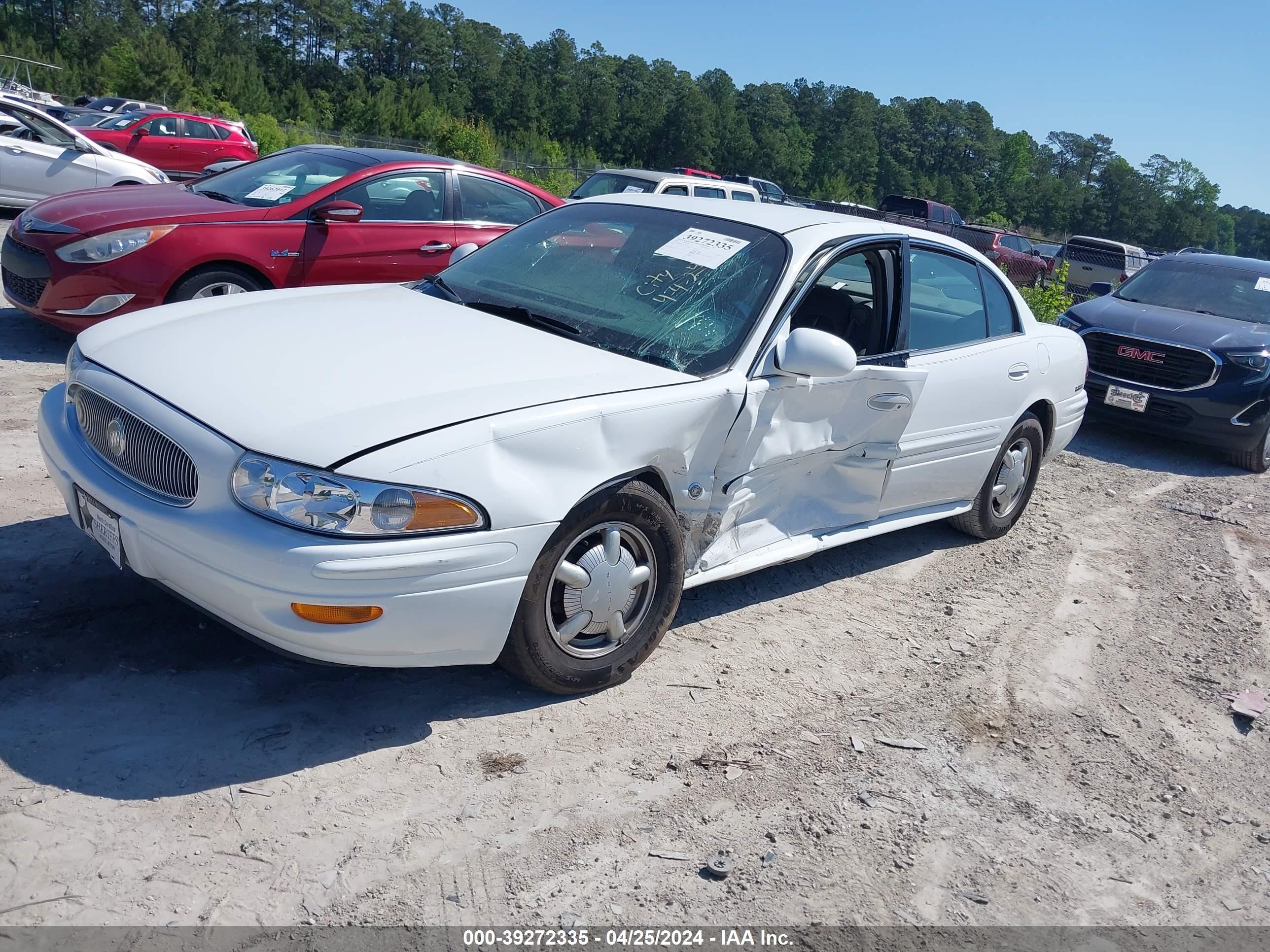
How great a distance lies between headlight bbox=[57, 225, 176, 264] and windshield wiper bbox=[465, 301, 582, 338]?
3.30 meters

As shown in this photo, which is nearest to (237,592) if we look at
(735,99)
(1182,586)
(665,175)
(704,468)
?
(704,468)

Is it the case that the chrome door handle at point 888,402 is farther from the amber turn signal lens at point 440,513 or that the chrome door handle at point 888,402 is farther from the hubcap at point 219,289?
the hubcap at point 219,289

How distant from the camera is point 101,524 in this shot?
10.4ft

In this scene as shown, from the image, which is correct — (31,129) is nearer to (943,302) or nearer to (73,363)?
(73,363)

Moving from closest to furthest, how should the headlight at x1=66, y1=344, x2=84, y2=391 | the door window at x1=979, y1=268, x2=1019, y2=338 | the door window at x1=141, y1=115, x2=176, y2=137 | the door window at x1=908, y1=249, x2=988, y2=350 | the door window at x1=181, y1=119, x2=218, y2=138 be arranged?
1. the headlight at x1=66, y1=344, x2=84, y2=391
2. the door window at x1=908, y1=249, x2=988, y2=350
3. the door window at x1=979, y1=268, x2=1019, y2=338
4. the door window at x1=141, y1=115, x2=176, y2=137
5. the door window at x1=181, y1=119, x2=218, y2=138

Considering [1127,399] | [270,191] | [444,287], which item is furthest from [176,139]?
[444,287]

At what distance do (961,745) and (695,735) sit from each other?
3.13ft

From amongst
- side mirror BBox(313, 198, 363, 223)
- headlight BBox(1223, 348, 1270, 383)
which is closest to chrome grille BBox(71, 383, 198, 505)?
side mirror BBox(313, 198, 363, 223)

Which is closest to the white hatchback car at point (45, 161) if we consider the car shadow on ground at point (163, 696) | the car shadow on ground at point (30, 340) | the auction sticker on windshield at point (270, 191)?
the car shadow on ground at point (30, 340)

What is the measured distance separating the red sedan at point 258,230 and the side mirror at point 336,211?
1 cm

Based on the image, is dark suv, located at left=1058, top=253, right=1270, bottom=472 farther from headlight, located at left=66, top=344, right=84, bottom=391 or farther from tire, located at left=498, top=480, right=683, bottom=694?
headlight, located at left=66, top=344, right=84, bottom=391

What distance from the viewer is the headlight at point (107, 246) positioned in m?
6.27

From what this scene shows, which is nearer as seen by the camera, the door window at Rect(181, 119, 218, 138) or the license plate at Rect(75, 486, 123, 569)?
the license plate at Rect(75, 486, 123, 569)

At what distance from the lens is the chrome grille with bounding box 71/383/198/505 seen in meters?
2.98
